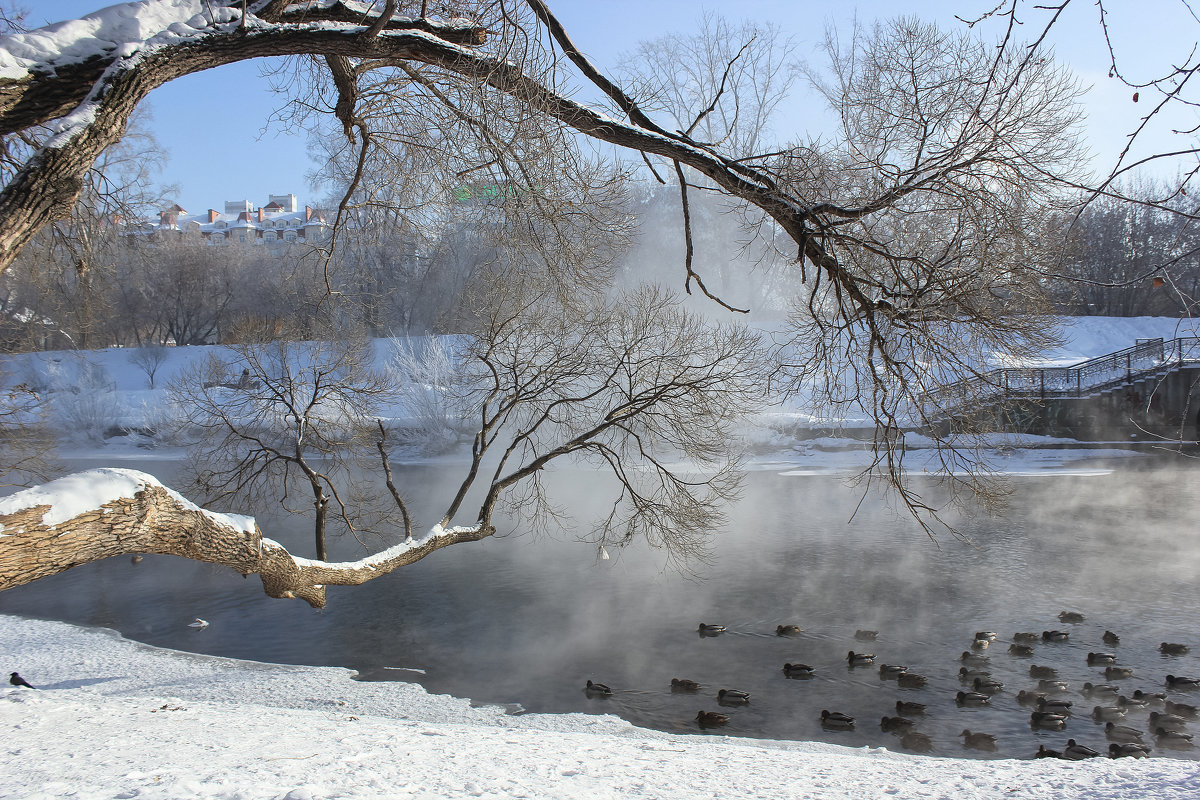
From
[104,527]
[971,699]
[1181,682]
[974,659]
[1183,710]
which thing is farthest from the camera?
[974,659]

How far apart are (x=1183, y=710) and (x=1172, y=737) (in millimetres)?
737

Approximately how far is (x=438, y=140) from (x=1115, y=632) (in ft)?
37.6

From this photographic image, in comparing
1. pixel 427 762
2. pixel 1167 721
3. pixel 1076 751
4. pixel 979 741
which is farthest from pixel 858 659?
pixel 427 762

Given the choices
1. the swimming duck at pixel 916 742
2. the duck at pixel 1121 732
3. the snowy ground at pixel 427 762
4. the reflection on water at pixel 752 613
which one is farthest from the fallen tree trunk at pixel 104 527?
the duck at pixel 1121 732

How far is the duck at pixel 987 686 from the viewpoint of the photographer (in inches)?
367

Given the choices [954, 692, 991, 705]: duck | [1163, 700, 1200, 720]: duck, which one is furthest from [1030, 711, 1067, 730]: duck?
[1163, 700, 1200, 720]: duck

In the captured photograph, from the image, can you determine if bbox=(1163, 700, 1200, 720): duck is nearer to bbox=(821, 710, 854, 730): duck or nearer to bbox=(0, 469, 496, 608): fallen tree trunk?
bbox=(821, 710, 854, 730): duck

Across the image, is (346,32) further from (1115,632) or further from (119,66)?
(1115,632)

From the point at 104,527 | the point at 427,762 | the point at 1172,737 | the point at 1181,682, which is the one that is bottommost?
the point at 1172,737

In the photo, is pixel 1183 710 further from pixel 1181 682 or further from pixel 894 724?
pixel 894 724

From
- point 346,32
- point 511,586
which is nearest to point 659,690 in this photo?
point 511,586

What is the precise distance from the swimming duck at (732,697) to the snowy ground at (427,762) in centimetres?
128

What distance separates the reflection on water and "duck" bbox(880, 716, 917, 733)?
0.10 m

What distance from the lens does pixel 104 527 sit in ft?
10.2
